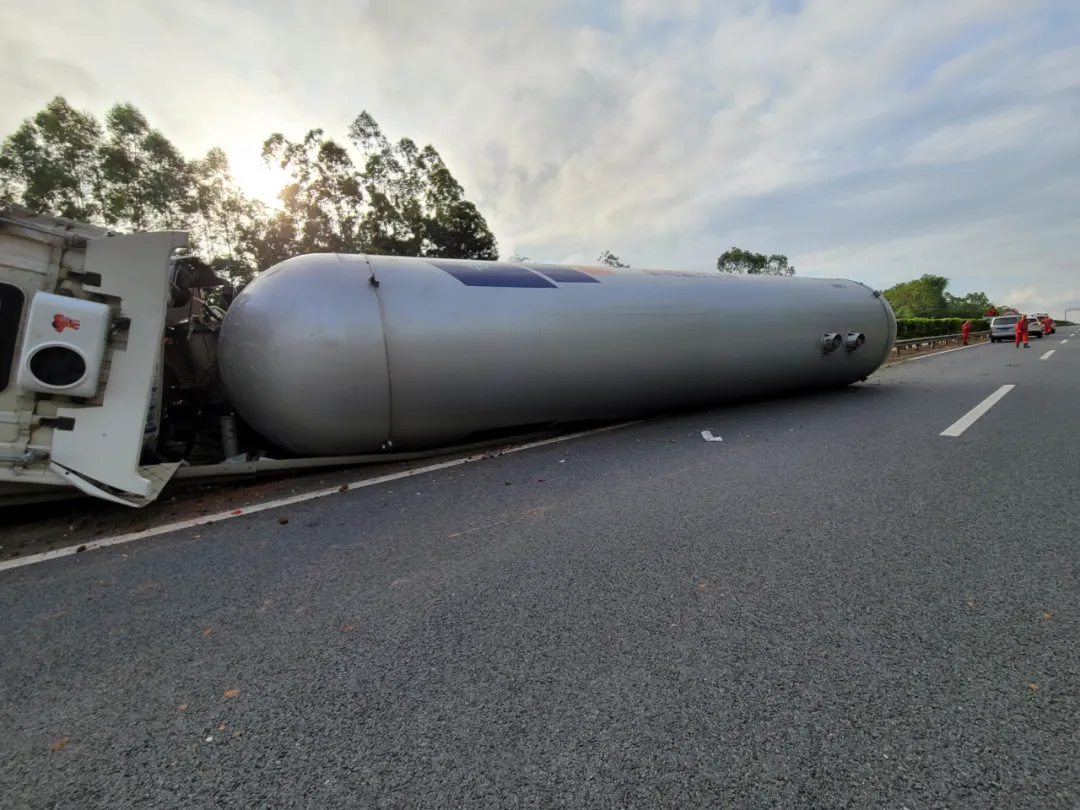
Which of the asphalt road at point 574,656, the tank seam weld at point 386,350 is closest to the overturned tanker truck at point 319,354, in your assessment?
the tank seam weld at point 386,350

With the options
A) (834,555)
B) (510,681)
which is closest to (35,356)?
(510,681)

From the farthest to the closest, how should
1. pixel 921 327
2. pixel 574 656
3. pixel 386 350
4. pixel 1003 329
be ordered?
1. pixel 921 327
2. pixel 1003 329
3. pixel 386 350
4. pixel 574 656

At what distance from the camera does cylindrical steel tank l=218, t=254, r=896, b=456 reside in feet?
14.8

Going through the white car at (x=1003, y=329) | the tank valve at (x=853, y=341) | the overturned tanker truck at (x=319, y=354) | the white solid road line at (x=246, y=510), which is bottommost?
the white solid road line at (x=246, y=510)

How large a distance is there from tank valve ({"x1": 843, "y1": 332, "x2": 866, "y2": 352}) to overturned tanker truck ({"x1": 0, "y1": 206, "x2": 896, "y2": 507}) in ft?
3.62

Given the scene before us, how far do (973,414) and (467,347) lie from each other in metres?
6.63

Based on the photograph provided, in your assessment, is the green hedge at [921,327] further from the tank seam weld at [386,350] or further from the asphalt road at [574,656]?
the tank seam weld at [386,350]

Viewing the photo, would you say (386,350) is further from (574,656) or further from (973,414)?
(973,414)

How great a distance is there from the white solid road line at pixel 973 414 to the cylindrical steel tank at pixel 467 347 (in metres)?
2.29

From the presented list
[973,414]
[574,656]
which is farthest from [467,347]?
[973,414]

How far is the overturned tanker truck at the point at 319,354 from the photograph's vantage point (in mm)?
3477

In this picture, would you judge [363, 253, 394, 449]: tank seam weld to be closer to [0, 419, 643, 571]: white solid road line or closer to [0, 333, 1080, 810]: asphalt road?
[0, 419, 643, 571]: white solid road line

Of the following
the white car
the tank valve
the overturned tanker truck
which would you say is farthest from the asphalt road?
the white car

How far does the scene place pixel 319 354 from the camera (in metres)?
4.41
